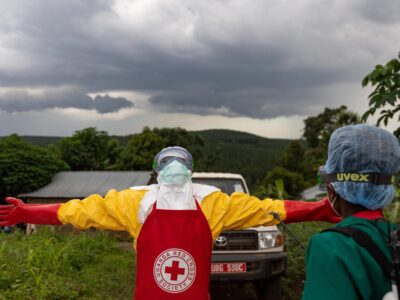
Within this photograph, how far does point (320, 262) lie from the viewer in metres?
1.73

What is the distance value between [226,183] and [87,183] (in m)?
26.6

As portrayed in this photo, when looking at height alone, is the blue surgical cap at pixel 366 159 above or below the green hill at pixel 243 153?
below

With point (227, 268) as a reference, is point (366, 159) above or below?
above

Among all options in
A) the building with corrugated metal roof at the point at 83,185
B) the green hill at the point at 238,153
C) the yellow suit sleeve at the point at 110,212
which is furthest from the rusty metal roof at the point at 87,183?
the yellow suit sleeve at the point at 110,212

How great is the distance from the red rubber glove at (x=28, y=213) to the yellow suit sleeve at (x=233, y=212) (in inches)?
41.7

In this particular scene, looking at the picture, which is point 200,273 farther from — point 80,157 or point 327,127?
point 80,157

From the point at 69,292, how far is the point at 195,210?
13.4 feet

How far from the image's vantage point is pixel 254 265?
694cm

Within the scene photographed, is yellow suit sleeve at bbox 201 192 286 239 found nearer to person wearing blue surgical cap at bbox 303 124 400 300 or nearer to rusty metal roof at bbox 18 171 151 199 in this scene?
person wearing blue surgical cap at bbox 303 124 400 300

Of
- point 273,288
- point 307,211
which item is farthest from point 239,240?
point 307,211

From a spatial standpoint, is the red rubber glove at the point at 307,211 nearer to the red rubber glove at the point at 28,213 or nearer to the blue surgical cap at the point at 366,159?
the red rubber glove at the point at 28,213

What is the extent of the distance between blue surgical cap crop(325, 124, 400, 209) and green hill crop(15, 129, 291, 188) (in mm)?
41602

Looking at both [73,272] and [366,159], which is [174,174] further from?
[73,272]

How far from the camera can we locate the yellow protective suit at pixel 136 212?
3502mm
